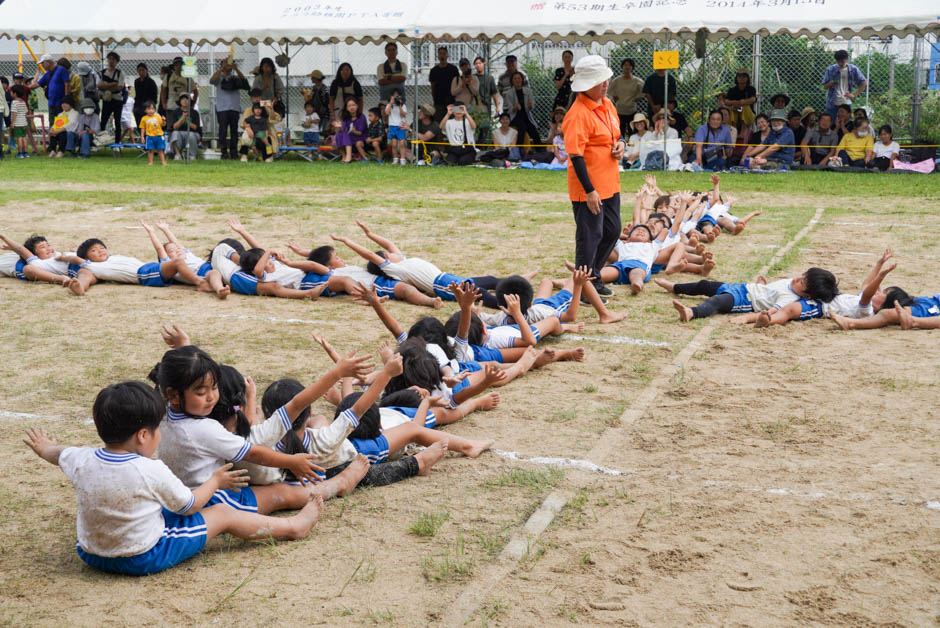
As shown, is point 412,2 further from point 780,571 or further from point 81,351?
point 780,571

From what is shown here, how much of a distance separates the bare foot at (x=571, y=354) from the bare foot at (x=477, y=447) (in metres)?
1.57

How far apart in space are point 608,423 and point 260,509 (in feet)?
6.34

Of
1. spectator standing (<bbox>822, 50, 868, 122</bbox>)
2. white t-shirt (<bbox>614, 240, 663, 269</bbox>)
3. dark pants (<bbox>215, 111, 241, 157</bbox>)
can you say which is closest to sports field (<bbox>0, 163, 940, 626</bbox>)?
white t-shirt (<bbox>614, 240, 663, 269</bbox>)

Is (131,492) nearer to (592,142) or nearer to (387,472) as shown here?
(387,472)

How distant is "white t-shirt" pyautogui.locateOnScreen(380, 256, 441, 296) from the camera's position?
25.8ft

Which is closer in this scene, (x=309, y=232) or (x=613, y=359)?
(x=613, y=359)

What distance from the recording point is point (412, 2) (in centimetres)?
1808

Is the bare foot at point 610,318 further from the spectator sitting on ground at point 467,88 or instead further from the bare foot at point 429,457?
the spectator sitting on ground at point 467,88

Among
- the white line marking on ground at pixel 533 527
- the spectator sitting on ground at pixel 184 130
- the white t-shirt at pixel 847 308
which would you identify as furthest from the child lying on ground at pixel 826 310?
the spectator sitting on ground at pixel 184 130

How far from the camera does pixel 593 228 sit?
24.8ft

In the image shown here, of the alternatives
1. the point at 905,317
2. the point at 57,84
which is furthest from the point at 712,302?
the point at 57,84

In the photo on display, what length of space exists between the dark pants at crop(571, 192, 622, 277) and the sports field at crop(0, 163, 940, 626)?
16.9 inches

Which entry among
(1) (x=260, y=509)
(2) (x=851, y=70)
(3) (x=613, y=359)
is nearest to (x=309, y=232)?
(3) (x=613, y=359)

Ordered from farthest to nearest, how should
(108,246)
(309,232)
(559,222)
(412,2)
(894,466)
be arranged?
(412,2)
(559,222)
(309,232)
(108,246)
(894,466)
